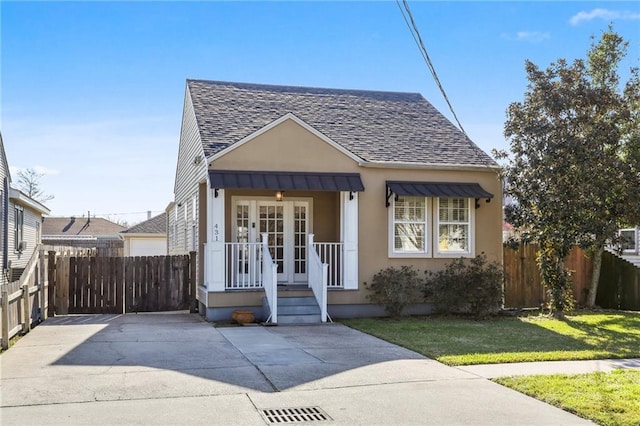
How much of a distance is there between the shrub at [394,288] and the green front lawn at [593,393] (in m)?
6.17

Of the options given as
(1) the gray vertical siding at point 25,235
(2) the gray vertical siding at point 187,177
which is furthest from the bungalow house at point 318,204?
(1) the gray vertical siding at point 25,235

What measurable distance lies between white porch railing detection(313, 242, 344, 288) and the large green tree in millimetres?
4074

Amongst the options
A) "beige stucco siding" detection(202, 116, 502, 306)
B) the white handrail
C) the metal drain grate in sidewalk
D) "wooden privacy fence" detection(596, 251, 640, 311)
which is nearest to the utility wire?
"beige stucco siding" detection(202, 116, 502, 306)

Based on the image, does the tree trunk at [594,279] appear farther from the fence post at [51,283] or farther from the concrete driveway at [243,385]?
the fence post at [51,283]

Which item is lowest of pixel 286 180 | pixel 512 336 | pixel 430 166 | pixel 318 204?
pixel 512 336

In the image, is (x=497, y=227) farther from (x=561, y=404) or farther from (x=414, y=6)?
(x=561, y=404)

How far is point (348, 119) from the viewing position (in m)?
16.8

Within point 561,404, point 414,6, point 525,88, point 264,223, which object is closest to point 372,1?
point 414,6

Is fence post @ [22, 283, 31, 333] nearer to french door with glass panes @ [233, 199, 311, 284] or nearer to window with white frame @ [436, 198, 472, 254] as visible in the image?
french door with glass panes @ [233, 199, 311, 284]

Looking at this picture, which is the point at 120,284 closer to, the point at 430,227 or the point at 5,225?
the point at 5,225

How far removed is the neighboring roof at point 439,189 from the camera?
14484 mm

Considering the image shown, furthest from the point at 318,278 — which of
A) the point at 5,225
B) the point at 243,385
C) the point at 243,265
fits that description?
the point at 5,225

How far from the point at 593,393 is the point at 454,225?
8470 millimetres

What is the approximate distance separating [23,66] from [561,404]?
468 inches
